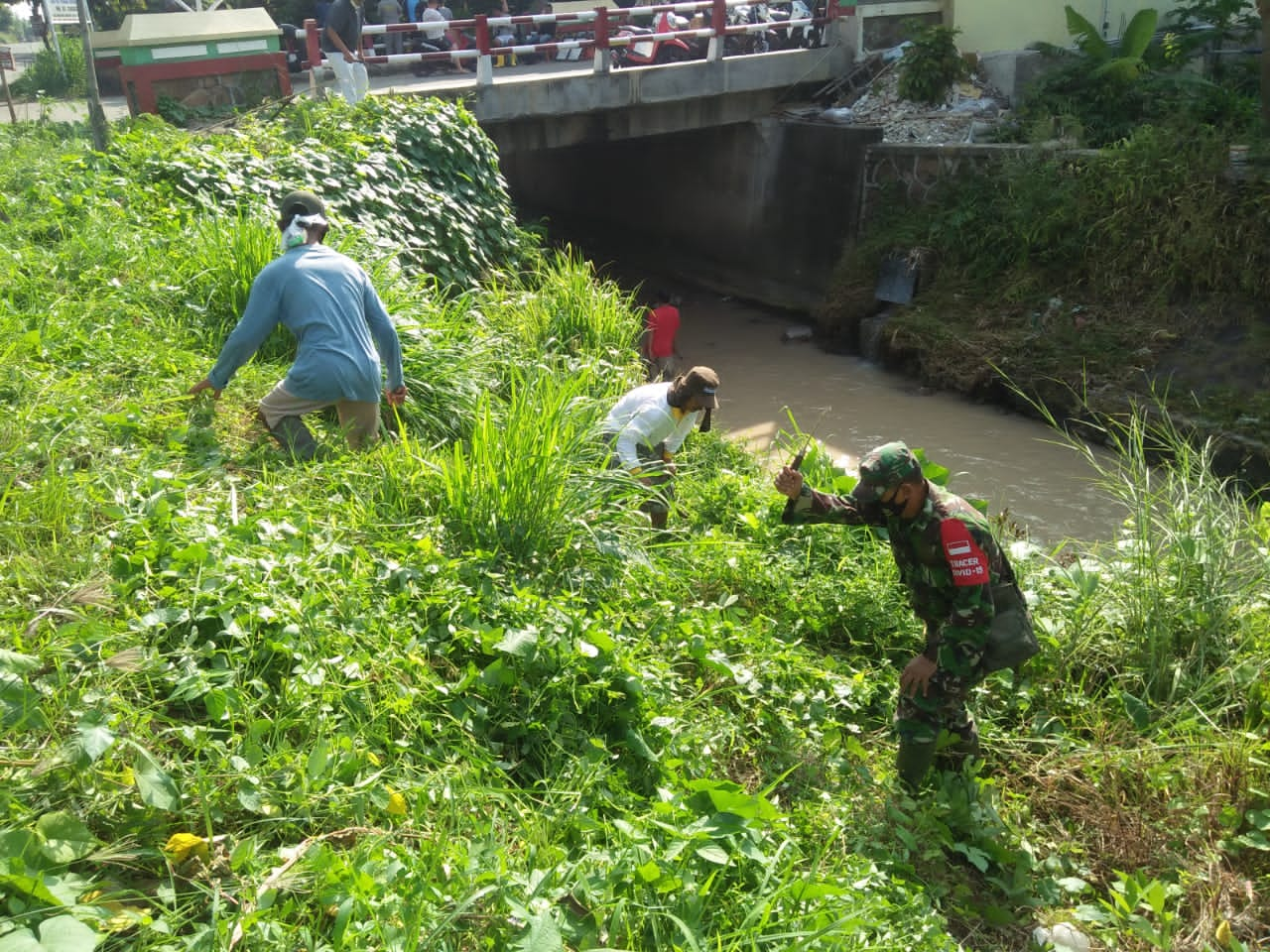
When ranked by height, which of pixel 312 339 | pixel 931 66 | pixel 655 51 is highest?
pixel 655 51

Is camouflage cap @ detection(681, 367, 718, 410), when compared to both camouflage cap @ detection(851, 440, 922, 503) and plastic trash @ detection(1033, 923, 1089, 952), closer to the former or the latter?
camouflage cap @ detection(851, 440, 922, 503)

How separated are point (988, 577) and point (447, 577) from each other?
1991 millimetres

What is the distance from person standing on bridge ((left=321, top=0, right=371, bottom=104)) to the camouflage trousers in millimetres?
9537

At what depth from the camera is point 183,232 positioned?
7.04 meters

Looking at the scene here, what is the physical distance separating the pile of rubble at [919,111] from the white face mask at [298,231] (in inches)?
452

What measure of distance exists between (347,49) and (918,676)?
11.1 meters

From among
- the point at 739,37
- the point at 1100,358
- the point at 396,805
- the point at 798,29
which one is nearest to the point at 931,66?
the point at 798,29

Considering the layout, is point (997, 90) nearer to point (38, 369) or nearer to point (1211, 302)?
point (1211, 302)

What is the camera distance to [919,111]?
15.7 metres

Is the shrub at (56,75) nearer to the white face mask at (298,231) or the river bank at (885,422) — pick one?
the river bank at (885,422)

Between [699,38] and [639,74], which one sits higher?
[699,38]

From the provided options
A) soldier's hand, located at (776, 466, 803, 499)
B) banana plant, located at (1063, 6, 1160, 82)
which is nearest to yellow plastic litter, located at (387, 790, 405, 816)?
soldier's hand, located at (776, 466, 803, 499)

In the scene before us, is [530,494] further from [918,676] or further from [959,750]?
[959,750]

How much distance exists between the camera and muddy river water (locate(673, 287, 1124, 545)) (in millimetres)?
9555
